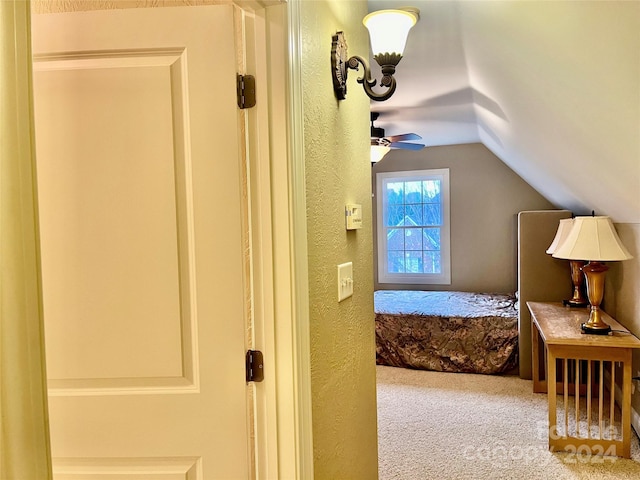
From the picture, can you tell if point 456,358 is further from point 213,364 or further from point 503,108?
point 213,364

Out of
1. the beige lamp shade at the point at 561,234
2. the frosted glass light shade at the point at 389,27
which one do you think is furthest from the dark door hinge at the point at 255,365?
the beige lamp shade at the point at 561,234

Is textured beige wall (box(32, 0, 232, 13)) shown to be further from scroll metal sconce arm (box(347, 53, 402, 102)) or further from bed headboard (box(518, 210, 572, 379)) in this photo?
bed headboard (box(518, 210, 572, 379))

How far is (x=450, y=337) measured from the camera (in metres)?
4.01

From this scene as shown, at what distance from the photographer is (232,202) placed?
3.57ft

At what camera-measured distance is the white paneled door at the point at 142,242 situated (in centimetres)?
109

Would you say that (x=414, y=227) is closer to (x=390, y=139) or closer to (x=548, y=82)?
(x=390, y=139)

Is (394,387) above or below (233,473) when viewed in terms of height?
below

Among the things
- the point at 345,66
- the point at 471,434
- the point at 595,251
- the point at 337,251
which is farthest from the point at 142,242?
the point at 471,434

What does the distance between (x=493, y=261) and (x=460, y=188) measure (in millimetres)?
1020

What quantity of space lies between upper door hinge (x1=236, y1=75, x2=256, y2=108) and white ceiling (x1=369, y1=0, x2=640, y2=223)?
1054mm

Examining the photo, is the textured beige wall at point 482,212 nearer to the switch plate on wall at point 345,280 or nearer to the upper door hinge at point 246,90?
the switch plate on wall at point 345,280

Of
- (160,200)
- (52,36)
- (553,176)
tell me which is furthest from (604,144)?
(52,36)

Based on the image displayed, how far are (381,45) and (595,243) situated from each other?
73.4 inches

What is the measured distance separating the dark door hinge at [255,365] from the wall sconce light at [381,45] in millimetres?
893
